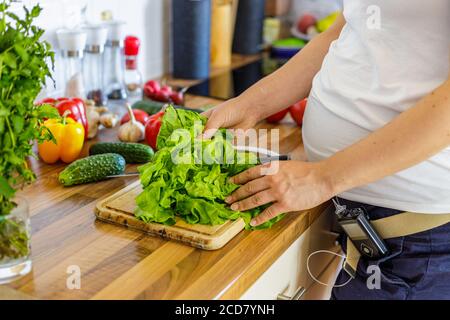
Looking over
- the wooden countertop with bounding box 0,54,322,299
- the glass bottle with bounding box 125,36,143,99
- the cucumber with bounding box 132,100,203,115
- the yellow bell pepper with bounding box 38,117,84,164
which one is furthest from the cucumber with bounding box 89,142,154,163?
the glass bottle with bounding box 125,36,143,99

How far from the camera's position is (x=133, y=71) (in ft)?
6.14

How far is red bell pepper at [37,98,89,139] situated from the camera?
1422 mm

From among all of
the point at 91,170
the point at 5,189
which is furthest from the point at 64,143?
the point at 5,189

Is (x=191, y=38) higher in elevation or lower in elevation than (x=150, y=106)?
higher

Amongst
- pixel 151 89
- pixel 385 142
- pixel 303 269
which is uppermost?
pixel 385 142

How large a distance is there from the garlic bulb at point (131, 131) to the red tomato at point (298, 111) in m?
0.43

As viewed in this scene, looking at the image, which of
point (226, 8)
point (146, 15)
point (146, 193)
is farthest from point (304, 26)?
point (146, 193)

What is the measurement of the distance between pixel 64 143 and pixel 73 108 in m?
0.14

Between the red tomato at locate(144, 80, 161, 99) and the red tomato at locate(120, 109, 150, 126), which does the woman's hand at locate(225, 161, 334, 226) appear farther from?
the red tomato at locate(144, 80, 161, 99)

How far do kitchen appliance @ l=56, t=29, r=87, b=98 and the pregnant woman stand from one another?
0.58m

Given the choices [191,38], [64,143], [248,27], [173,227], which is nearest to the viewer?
[173,227]

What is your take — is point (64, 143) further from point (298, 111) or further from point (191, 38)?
point (191, 38)
